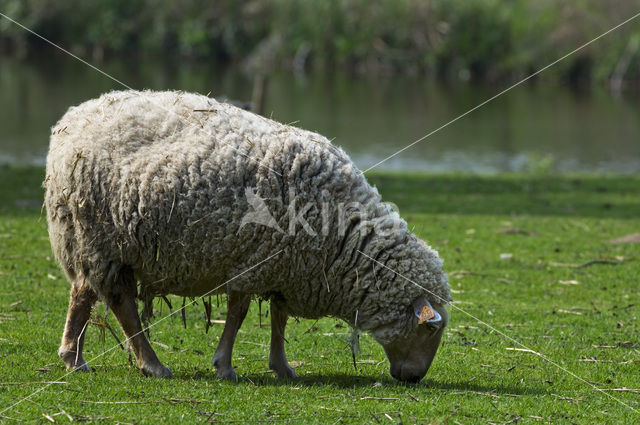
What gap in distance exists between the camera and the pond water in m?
27.4

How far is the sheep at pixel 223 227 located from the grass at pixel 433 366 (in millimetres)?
429

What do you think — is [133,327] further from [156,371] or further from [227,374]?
[227,374]

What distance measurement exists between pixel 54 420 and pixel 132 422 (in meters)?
0.47

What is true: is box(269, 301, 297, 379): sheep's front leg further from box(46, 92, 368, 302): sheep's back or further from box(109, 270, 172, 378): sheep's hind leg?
box(109, 270, 172, 378): sheep's hind leg

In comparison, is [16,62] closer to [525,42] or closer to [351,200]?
[525,42]

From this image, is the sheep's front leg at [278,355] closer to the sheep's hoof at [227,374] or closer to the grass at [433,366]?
the grass at [433,366]

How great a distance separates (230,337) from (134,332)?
0.71m

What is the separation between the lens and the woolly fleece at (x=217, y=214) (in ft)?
20.6

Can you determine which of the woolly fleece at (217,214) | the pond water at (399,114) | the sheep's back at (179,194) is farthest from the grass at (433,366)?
the pond water at (399,114)

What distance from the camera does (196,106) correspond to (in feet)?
21.7

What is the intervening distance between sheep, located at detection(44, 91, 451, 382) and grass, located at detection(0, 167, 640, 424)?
0.43 m

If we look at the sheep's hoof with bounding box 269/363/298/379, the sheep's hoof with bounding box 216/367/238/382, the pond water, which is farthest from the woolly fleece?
the pond water

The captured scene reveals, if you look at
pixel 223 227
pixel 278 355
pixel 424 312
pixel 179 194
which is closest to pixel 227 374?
pixel 278 355

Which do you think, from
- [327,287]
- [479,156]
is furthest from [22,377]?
[479,156]
